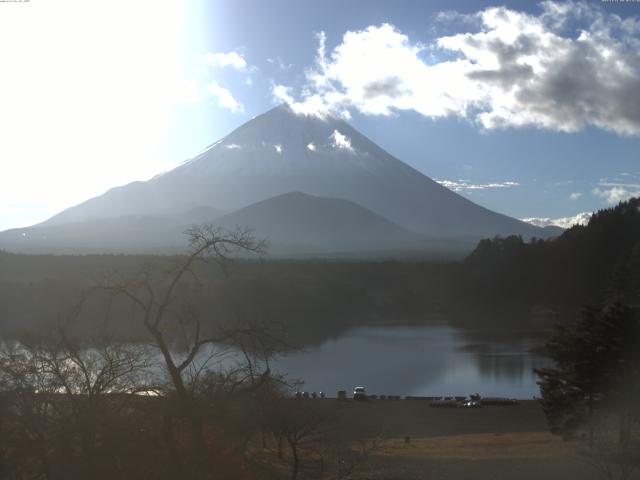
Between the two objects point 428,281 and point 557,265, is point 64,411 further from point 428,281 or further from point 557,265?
point 428,281

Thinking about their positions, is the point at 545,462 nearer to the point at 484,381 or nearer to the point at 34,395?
the point at 34,395

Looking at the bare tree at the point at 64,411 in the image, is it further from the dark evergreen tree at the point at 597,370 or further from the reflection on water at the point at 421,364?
the reflection on water at the point at 421,364

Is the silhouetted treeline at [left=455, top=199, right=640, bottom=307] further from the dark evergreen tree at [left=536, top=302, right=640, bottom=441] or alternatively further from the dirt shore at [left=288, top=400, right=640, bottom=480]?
the dark evergreen tree at [left=536, top=302, right=640, bottom=441]

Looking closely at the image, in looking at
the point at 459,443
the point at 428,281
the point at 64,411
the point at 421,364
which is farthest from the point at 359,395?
the point at 428,281

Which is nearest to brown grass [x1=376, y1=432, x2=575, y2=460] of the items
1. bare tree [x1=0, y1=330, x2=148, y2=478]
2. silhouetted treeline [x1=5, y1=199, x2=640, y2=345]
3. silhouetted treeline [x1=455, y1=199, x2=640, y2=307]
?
bare tree [x1=0, y1=330, x2=148, y2=478]

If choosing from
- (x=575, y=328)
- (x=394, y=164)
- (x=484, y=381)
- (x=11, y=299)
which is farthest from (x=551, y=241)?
(x=394, y=164)

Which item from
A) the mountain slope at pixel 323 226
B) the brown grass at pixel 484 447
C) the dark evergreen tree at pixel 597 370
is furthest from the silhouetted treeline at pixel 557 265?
the mountain slope at pixel 323 226
